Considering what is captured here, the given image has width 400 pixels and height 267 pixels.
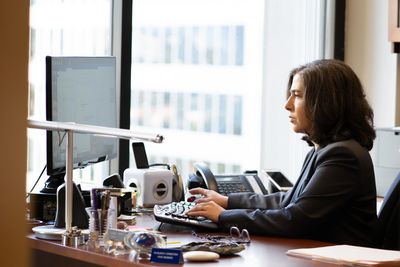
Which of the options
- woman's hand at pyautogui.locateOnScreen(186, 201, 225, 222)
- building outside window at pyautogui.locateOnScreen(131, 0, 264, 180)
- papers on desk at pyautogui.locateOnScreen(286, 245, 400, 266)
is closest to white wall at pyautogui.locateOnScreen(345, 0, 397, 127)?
building outside window at pyautogui.locateOnScreen(131, 0, 264, 180)

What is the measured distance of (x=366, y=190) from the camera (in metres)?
2.35

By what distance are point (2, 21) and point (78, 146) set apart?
6.77 ft

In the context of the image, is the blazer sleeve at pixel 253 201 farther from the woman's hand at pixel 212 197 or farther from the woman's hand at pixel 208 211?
the woman's hand at pixel 208 211

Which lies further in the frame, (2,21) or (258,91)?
(258,91)

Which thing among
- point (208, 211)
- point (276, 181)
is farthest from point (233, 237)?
point (276, 181)

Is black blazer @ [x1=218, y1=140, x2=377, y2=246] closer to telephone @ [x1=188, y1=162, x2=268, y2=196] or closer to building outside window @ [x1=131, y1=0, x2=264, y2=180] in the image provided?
telephone @ [x1=188, y1=162, x2=268, y2=196]

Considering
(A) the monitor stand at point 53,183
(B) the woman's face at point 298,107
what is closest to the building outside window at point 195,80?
(B) the woman's face at point 298,107

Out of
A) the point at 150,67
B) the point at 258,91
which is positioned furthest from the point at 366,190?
the point at 150,67

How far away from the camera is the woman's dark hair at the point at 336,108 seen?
95.3 inches

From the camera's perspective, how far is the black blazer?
2254 mm

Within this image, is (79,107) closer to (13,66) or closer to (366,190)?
(366,190)

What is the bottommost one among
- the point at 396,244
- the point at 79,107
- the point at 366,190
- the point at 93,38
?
the point at 396,244

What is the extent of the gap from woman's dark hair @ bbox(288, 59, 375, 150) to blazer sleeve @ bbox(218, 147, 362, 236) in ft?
0.38

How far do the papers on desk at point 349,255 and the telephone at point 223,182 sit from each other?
889mm
